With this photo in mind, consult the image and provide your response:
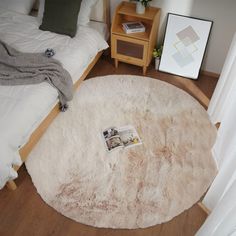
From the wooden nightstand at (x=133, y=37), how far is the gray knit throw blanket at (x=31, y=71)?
0.80 meters

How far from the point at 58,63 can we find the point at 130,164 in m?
1.01

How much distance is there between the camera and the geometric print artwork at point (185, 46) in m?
2.67

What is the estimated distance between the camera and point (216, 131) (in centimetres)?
229

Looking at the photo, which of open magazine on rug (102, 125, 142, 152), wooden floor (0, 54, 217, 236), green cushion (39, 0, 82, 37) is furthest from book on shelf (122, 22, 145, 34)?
wooden floor (0, 54, 217, 236)

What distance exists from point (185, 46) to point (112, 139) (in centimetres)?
130

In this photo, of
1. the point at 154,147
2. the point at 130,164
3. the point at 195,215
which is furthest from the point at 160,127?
the point at 195,215

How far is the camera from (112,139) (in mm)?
2197

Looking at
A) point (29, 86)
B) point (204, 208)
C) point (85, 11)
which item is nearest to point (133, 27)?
point (85, 11)

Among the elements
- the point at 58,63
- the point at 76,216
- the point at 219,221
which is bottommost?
the point at 76,216

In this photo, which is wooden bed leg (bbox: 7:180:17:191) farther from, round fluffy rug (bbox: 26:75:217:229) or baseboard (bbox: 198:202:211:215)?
baseboard (bbox: 198:202:211:215)

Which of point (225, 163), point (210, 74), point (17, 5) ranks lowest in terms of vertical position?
point (210, 74)

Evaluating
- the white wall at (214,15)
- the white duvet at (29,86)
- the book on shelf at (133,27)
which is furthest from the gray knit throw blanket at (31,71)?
the white wall at (214,15)

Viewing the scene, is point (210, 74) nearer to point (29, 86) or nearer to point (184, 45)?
point (184, 45)

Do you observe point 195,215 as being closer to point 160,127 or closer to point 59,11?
point 160,127
